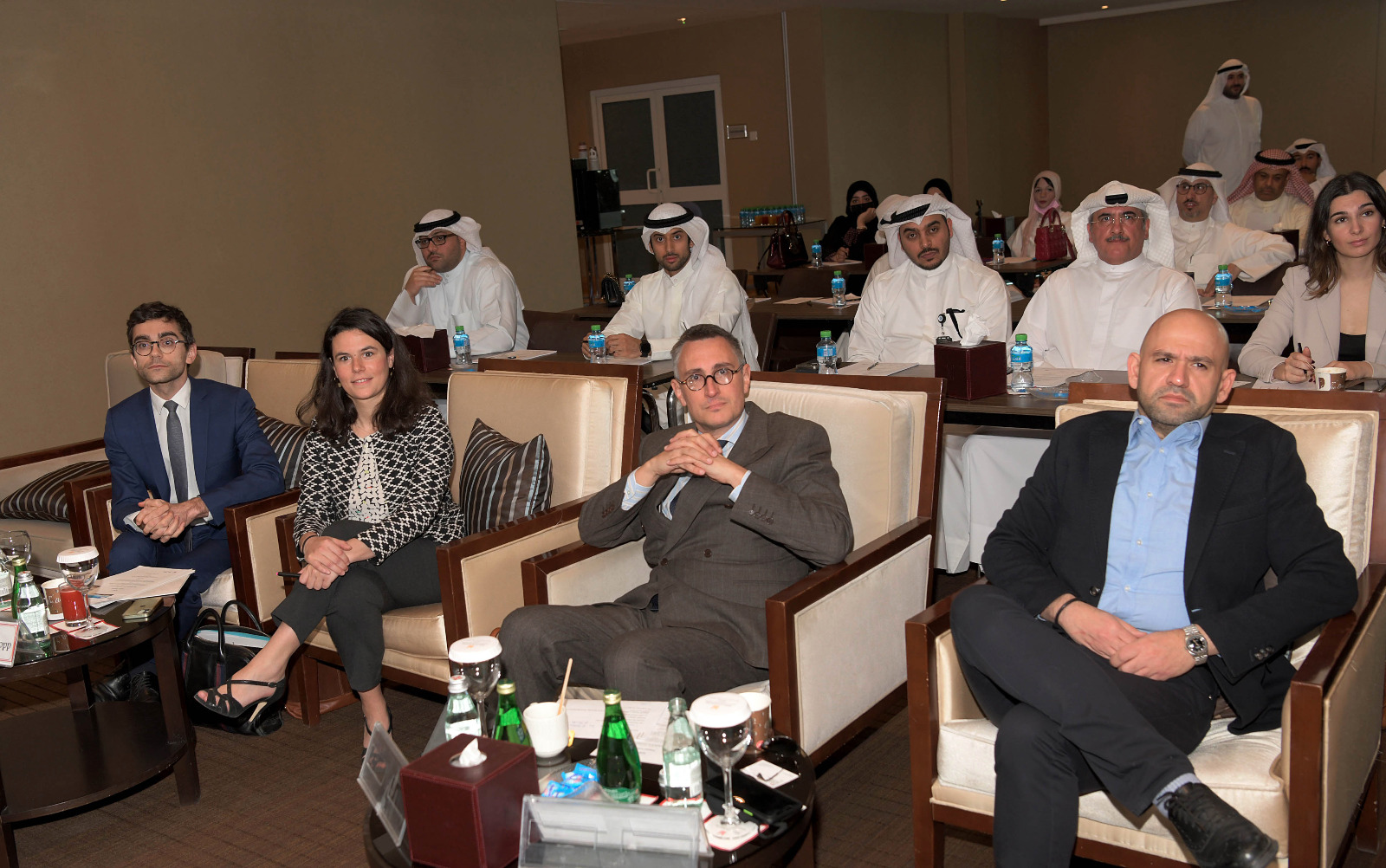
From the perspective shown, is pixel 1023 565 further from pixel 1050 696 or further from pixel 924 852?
pixel 924 852

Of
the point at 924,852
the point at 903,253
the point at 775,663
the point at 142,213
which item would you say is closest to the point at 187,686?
the point at 775,663

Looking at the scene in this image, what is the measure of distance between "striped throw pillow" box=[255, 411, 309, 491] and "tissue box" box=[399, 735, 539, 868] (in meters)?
2.13

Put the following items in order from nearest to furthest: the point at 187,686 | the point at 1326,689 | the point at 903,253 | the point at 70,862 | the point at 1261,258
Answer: the point at 1326,689, the point at 70,862, the point at 187,686, the point at 903,253, the point at 1261,258

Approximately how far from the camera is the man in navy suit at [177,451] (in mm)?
3439

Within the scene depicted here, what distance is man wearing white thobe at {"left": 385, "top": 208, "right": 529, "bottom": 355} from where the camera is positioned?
218 inches

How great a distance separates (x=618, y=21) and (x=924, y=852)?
10010mm

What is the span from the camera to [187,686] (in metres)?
3.09

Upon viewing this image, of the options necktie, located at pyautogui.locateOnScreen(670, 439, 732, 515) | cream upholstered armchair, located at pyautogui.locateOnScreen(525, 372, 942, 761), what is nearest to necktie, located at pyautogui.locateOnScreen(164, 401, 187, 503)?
cream upholstered armchair, located at pyautogui.locateOnScreen(525, 372, 942, 761)

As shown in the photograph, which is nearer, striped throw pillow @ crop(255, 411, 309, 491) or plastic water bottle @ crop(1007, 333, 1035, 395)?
plastic water bottle @ crop(1007, 333, 1035, 395)

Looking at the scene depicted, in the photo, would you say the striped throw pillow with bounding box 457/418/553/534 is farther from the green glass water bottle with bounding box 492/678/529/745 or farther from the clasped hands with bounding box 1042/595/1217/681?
the clasped hands with bounding box 1042/595/1217/681

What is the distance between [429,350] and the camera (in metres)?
4.59

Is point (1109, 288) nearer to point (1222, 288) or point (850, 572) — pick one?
point (1222, 288)

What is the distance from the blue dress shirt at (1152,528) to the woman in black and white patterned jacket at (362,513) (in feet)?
5.71

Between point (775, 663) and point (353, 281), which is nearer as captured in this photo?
point (775, 663)
